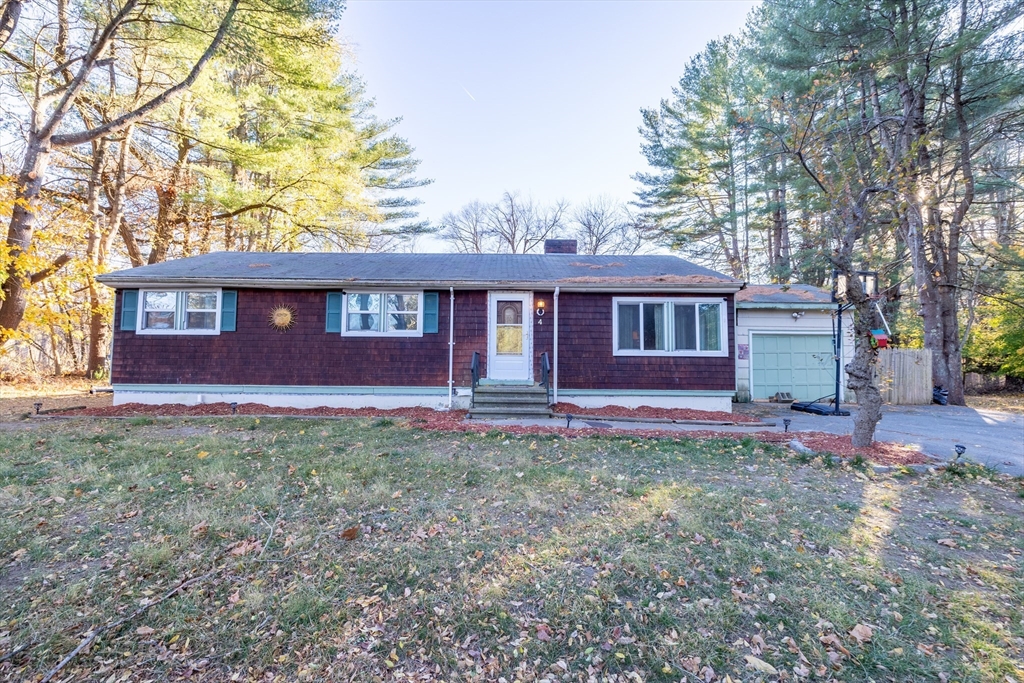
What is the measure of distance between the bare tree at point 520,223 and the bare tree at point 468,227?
0.44 meters

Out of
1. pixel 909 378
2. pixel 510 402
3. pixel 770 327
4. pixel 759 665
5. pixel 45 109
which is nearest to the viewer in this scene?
pixel 759 665

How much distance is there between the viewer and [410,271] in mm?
10156

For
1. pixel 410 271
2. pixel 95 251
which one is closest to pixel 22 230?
pixel 95 251

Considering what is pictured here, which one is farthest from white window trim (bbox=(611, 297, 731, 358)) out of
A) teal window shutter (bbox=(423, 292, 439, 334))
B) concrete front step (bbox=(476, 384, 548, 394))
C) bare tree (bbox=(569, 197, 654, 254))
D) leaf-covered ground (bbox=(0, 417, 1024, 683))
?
bare tree (bbox=(569, 197, 654, 254))

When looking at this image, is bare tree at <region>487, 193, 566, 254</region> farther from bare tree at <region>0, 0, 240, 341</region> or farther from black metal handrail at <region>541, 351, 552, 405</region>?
black metal handrail at <region>541, 351, 552, 405</region>

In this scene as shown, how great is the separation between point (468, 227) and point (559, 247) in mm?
14471

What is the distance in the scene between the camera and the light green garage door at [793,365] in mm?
11742

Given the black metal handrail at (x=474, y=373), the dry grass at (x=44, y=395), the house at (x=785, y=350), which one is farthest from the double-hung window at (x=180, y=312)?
the house at (x=785, y=350)

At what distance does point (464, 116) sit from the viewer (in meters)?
18.8

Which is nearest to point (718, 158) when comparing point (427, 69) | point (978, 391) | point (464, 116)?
point (464, 116)

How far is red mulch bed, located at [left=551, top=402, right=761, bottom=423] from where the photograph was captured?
8.58 metres

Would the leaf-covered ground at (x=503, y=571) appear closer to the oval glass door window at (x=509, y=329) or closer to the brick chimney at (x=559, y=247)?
the oval glass door window at (x=509, y=329)

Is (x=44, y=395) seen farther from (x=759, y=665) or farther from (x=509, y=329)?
(x=759, y=665)

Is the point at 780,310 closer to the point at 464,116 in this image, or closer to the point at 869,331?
the point at 869,331
